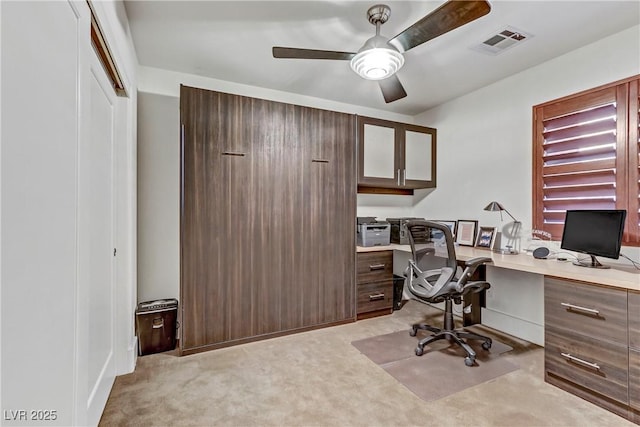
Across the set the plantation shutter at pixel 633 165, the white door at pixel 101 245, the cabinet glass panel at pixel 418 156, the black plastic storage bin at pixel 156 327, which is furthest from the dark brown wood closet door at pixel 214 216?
the plantation shutter at pixel 633 165

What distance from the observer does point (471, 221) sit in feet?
11.1

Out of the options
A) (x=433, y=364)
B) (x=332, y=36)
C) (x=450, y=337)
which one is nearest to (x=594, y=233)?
(x=450, y=337)

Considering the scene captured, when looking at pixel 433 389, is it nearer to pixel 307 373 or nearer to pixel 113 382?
pixel 307 373

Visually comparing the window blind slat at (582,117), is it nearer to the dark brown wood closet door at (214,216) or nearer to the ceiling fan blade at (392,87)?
the ceiling fan blade at (392,87)

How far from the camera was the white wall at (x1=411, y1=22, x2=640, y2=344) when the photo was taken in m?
2.40

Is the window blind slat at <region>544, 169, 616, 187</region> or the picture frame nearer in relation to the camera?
the window blind slat at <region>544, 169, 616, 187</region>

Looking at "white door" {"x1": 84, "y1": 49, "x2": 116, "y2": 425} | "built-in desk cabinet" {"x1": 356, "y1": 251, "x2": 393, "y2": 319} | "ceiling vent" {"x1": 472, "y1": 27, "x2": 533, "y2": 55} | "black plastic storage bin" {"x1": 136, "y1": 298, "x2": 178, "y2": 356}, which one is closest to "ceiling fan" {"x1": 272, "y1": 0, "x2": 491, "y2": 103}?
"ceiling vent" {"x1": 472, "y1": 27, "x2": 533, "y2": 55}

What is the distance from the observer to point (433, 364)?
232cm

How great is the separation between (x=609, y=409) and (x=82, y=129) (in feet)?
9.99

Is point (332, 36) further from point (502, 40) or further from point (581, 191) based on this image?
point (581, 191)

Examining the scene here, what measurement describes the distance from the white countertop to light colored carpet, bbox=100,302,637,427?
29.7 inches

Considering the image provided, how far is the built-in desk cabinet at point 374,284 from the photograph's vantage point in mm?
3266

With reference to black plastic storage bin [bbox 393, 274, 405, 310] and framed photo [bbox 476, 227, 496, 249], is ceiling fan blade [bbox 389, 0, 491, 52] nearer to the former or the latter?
framed photo [bbox 476, 227, 496, 249]

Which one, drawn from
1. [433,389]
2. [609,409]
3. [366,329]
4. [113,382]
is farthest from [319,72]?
[609,409]
